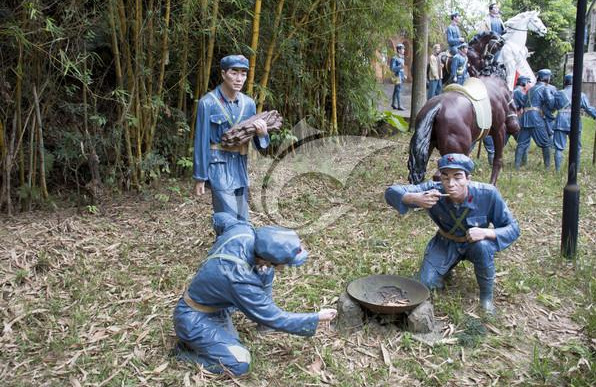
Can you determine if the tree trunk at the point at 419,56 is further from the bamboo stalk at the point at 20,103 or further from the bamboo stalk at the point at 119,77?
the bamboo stalk at the point at 20,103

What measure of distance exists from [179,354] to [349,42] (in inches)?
205

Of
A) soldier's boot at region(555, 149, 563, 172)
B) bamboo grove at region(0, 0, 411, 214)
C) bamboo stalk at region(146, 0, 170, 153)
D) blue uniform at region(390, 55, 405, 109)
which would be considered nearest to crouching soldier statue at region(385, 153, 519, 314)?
bamboo grove at region(0, 0, 411, 214)

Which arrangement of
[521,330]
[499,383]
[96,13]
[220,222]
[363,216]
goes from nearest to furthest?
[499,383], [220,222], [521,330], [96,13], [363,216]

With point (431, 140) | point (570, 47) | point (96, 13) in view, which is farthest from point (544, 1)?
→ point (96, 13)

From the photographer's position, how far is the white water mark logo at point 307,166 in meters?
5.14

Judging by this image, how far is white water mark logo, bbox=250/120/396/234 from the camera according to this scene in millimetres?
5137

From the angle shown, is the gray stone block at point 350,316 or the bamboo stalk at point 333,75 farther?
the bamboo stalk at point 333,75

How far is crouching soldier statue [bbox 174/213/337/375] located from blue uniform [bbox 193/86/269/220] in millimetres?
698

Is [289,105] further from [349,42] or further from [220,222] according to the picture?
[220,222]

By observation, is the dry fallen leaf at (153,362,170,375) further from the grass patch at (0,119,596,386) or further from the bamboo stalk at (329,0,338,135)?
the bamboo stalk at (329,0,338,135)

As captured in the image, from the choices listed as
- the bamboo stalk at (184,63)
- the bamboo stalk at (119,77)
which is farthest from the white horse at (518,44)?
the bamboo stalk at (119,77)

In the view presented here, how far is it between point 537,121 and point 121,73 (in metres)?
5.51

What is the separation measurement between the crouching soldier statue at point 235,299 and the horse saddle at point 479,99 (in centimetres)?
288

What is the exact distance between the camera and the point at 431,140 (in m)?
4.62
